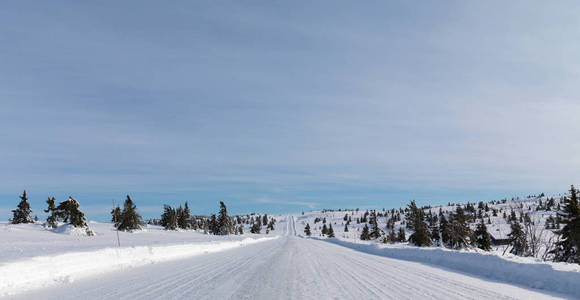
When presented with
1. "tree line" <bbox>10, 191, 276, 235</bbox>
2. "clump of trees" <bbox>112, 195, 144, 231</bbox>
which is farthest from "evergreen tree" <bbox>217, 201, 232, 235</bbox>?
"clump of trees" <bbox>112, 195, 144, 231</bbox>

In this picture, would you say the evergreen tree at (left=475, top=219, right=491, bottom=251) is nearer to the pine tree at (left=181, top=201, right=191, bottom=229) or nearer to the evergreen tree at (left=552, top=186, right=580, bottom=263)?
the evergreen tree at (left=552, top=186, right=580, bottom=263)

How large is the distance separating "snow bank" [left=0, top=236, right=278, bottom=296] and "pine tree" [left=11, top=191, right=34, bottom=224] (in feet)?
187

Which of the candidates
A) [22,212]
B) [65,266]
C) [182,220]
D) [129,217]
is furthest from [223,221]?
[65,266]

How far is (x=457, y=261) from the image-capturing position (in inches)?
532

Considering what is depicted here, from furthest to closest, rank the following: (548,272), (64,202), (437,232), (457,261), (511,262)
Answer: (437,232)
(64,202)
(457,261)
(511,262)
(548,272)

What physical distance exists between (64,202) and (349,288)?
4799 cm

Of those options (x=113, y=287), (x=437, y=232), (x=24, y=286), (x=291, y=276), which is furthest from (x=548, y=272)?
(x=437, y=232)

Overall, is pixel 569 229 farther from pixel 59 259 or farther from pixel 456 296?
pixel 59 259

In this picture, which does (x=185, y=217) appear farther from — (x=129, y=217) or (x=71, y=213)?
(x=71, y=213)

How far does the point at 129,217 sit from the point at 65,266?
193 feet

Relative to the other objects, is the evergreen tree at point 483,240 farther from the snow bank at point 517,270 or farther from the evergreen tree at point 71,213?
the evergreen tree at point 71,213

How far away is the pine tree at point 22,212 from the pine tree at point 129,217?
1443cm

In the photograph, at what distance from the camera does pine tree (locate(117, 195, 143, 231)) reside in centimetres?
6231

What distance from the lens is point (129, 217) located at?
2453 inches
